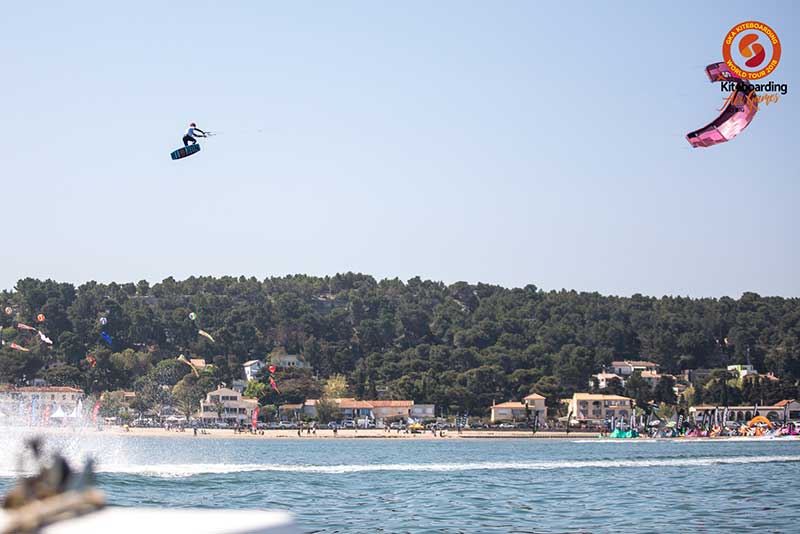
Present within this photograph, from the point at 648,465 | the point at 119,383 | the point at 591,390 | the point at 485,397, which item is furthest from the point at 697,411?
the point at 648,465

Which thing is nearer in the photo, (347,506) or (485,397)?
(347,506)

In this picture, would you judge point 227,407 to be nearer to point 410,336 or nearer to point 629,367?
point 410,336

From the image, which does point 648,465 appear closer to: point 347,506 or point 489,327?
point 347,506

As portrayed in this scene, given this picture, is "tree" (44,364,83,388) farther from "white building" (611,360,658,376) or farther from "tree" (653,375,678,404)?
"white building" (611,360,658,376)

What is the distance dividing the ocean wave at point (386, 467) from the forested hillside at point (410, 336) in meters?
76.5

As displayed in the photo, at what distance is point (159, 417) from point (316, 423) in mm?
17670

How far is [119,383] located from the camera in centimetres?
12938

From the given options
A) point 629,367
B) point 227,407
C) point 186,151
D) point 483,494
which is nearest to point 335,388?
point 227,407

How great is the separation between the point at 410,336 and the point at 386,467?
405 feet

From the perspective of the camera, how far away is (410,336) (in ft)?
543

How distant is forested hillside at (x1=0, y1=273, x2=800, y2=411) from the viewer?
13038cm

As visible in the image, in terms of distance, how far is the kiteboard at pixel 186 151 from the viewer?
20.2 m

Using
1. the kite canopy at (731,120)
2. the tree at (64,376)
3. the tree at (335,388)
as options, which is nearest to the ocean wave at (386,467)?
the kite canopy at (731,120)

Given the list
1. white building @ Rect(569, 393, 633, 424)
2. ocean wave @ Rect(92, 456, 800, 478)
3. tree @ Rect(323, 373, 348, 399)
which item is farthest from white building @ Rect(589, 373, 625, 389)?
ocean wave @ Rect(92, 456, 800, 478)
